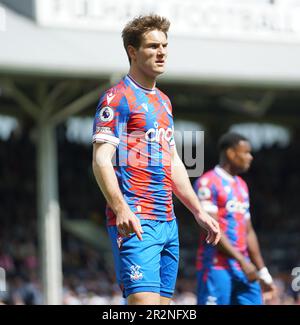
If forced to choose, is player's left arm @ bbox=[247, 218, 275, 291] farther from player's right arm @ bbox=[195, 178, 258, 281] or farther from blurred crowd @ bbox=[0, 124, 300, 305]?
blurred crowd @ bbox=[0, 124, 300, 305]

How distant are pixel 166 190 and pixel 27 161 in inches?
639

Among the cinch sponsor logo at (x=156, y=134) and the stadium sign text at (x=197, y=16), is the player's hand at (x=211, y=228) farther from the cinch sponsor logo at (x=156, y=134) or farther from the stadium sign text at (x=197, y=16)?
the stadium sign text at (x=197, y=16)

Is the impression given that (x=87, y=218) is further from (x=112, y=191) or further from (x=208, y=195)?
(x=112, y=191)

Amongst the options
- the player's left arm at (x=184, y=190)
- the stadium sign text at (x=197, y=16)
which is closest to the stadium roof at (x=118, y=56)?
the stadium sign text at (x=197, y=16)

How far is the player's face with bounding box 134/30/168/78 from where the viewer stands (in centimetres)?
649

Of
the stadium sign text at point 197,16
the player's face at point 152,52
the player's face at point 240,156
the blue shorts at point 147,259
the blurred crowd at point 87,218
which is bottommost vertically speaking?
the blue shorts at point 147,259

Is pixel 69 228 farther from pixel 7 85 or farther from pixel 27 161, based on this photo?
pixel 7 85

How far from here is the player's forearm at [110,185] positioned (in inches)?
242

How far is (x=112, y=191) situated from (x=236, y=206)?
12.0 ft

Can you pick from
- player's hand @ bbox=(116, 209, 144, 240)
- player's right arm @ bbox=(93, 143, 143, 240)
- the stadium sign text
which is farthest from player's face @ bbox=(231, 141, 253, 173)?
the stadium sign text

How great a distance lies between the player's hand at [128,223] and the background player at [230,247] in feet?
10.8

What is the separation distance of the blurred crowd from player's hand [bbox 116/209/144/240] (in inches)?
374

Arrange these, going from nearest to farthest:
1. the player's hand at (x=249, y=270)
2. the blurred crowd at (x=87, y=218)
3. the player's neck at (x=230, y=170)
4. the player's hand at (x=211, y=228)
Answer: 1. the player's hand at (x=211, y=228)
2. the player's hand at (x=249, y=270)
3. the player's neck at (x=230, y=170)
4. the blurred crowd at (x=87, y=218)
